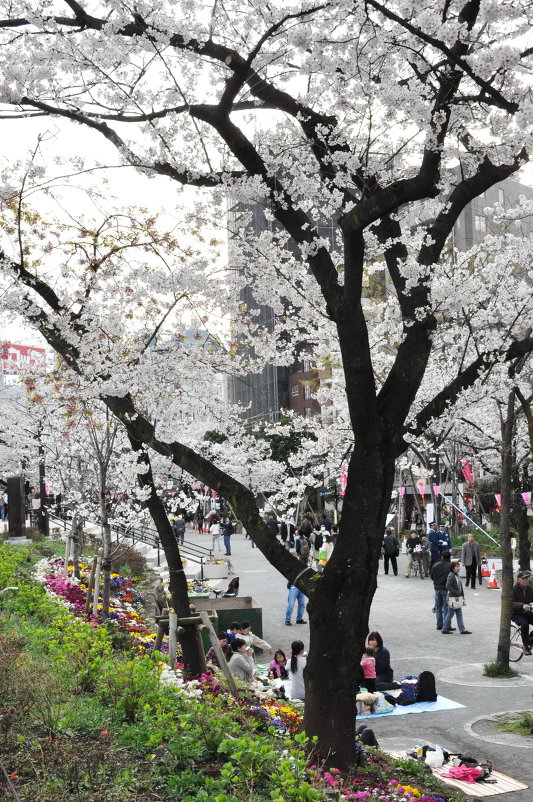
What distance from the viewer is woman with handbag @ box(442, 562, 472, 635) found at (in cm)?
1766

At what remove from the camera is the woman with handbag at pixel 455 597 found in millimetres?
17656

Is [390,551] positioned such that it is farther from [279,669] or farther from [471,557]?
[279,669]

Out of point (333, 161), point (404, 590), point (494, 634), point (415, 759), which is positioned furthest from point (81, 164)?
point (404, 590)

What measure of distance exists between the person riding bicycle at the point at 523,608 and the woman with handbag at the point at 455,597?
1.61 meters

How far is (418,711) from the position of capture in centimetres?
1248

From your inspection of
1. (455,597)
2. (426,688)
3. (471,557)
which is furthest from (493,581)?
(426,688)

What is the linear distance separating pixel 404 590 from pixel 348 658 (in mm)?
18353

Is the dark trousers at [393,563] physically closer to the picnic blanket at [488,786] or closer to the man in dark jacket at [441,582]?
the man in dark jacket at [441,582]

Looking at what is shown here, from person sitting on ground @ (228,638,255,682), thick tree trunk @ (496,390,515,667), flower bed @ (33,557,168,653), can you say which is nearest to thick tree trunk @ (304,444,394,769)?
person sitting on ground @ (228,638,255,682)

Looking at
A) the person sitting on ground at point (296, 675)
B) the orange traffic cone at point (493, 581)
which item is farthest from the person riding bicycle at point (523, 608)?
the orange traffic cone at point (493, 581)

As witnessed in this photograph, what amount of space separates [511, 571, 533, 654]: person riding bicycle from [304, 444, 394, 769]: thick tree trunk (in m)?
8.92

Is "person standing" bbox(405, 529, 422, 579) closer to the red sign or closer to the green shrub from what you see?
the red sign

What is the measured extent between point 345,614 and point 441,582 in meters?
11.2

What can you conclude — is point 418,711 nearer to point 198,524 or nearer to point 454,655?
point 454,655
